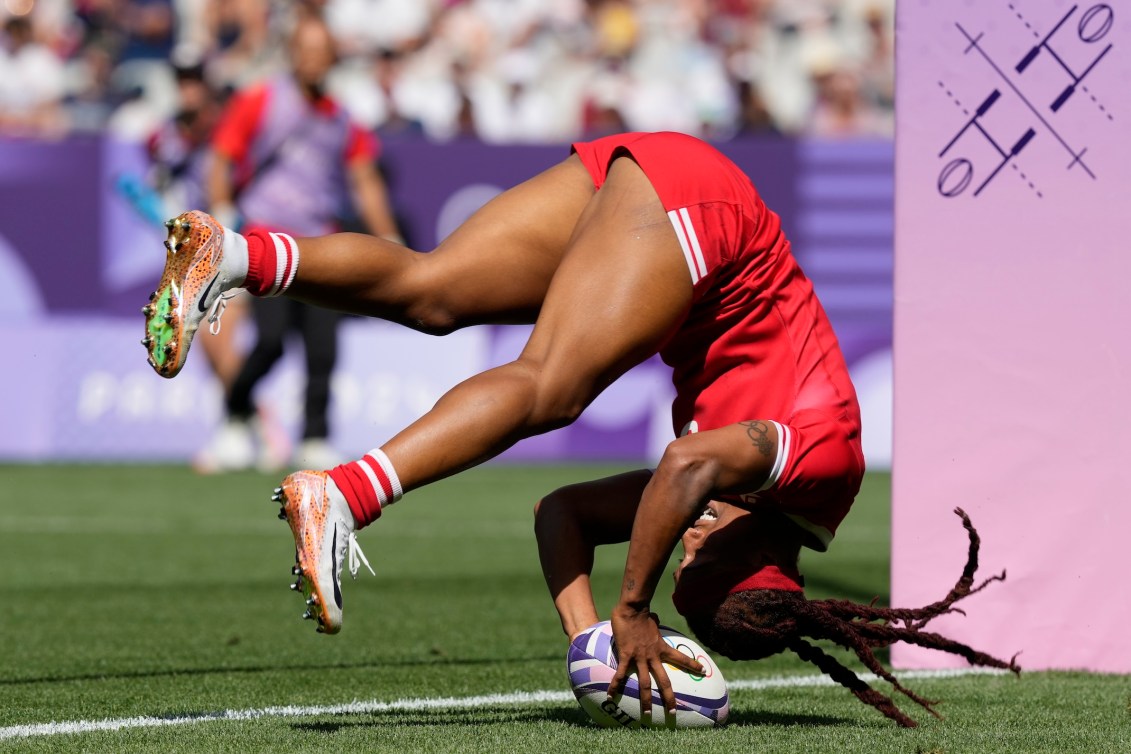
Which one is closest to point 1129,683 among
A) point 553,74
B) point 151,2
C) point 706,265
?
point 706,265

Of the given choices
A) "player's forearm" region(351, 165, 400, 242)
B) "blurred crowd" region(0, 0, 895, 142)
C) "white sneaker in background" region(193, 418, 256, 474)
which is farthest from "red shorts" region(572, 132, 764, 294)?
"blurred crowd" region(0, 0, 895, 142)

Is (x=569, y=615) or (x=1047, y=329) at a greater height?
(x=1047, y=329)

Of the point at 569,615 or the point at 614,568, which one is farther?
the point at 614,568

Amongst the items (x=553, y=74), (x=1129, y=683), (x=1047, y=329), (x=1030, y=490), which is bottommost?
(x=1129, y=683)

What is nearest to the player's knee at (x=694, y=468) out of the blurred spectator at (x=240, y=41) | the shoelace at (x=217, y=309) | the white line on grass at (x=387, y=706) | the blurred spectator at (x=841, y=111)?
the white line on grass at (x=387, y=706)

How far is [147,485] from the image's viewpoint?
1149cm

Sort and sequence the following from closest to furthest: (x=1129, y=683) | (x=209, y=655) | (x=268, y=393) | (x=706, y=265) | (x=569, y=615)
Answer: (x=706, y=265) < (x=569, y=615) < (x=1129, y=683) < (x=209, y=655) < (x=268, y=393)

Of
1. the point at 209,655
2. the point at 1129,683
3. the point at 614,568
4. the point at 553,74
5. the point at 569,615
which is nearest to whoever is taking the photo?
the point at 569,615

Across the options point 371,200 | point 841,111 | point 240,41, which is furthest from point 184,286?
point 240,41

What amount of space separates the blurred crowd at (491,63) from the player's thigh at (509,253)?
10349 mm

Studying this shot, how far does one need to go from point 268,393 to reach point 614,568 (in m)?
5.54

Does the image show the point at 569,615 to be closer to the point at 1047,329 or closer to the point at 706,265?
the point at 706,265

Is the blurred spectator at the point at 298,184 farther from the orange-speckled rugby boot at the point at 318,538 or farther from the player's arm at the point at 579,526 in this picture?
the orange-speckled rugby boot at the point at 318,538

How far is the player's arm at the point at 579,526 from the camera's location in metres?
4.46
